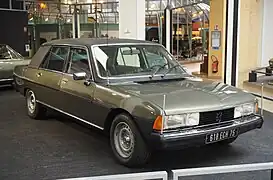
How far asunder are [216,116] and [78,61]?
2.04 m

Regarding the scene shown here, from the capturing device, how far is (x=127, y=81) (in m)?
4.45

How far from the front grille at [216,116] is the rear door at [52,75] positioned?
85.8 inches

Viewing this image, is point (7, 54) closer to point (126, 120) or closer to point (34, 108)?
point (34, 108)

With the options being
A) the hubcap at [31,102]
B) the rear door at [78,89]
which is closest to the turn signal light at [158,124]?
the rear door at [78,89]

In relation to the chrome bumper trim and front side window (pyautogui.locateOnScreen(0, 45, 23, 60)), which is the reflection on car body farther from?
front side window (pyautogui.locateOnScreen(0, 45, 23, 60))

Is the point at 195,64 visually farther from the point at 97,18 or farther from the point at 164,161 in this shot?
the point at 164,161

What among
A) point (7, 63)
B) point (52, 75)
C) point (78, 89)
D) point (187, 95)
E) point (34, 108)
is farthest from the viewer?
point (7, 63)

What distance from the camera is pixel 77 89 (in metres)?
4.64

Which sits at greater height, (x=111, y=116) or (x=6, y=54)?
(x=6, y=54)

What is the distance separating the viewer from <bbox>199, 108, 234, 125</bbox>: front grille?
374 cm

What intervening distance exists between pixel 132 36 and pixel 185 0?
301 inches

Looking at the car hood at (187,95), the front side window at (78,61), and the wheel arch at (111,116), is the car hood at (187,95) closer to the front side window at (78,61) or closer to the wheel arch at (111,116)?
the wheel arch at (111,116)

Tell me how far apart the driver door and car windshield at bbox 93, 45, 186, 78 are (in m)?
0.20

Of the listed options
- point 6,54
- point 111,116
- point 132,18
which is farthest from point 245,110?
point 6,54
